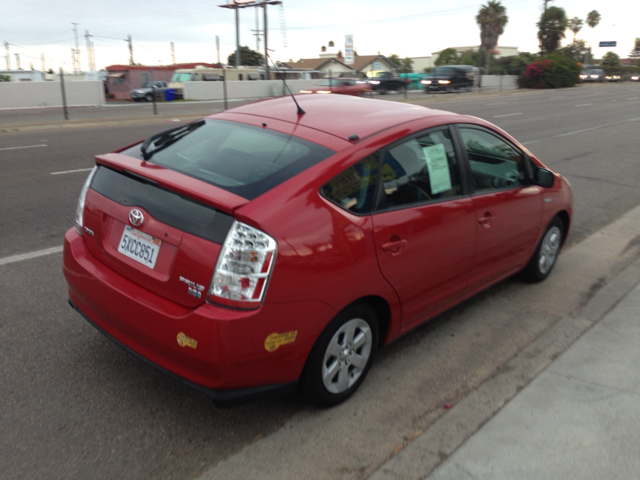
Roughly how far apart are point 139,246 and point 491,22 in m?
67.1

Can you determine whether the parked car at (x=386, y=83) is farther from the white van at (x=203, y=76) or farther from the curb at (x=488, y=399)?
the curb at (x=488, y=399)

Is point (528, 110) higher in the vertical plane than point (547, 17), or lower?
lower

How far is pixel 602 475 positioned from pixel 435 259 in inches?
56.2

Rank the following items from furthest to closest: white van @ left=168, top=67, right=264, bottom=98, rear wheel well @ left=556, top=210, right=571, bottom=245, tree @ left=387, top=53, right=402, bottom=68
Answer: tree @ left=387, top=53, right=402, bottom=68
white van @ left=168, top=67, right=264, bottom=98
rear wheel well @ left=556, top=210, right=571, bottom=245

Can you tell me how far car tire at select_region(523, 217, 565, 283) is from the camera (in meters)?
5.05

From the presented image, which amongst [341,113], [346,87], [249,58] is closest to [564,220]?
[341,113]

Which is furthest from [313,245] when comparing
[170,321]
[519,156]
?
[519,156]

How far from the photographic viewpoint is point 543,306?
4844 mm

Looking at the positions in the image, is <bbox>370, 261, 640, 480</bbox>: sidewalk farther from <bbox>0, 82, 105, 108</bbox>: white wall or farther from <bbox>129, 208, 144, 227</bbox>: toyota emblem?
<bbox>0, 82, 105, 108</bbox>: white wall

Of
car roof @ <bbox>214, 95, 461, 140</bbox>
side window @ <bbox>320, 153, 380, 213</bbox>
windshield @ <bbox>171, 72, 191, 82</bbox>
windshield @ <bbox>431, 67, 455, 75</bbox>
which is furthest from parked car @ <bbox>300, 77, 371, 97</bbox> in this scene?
side window @ <bbox>320, 153, 380, 213</bbox>

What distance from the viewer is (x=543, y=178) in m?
4.70

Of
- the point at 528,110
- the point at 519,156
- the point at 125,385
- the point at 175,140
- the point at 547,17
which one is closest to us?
the point at 125,385

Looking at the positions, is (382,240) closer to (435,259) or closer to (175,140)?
(435,259)

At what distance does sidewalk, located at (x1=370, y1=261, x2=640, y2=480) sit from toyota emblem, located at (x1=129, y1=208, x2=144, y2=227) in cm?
167
